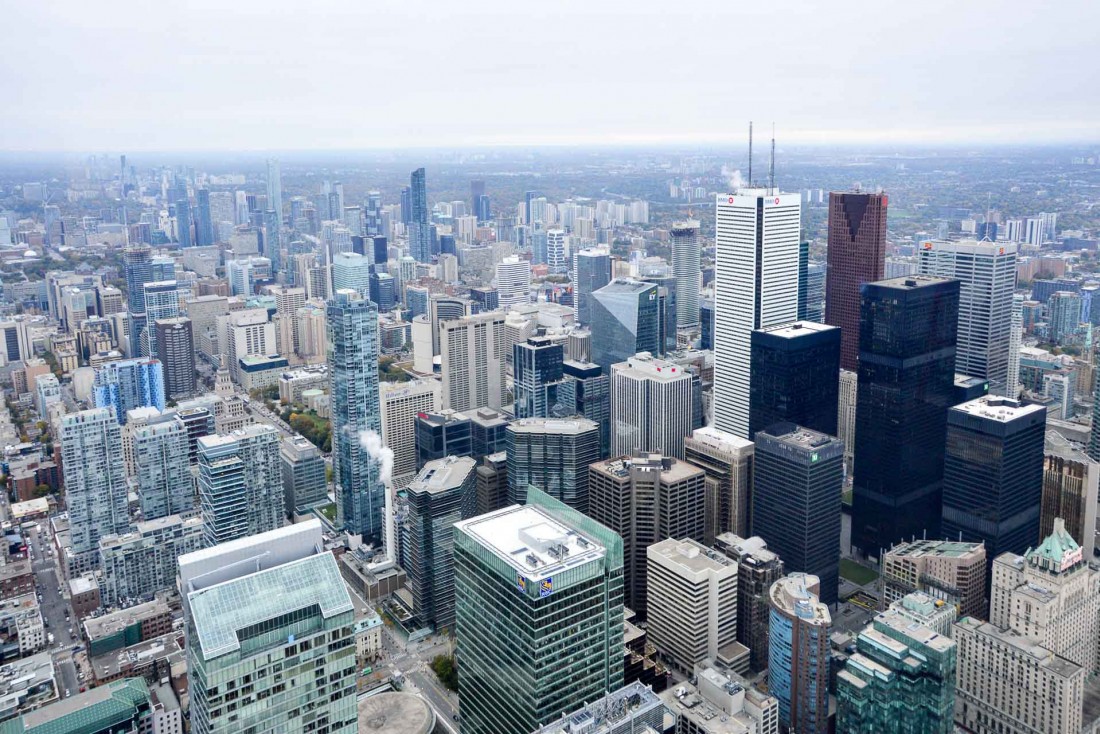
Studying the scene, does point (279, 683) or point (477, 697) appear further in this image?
point (477, 697)

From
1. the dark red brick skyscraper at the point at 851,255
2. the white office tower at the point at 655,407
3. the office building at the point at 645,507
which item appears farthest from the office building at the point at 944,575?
the dark red brick skyscraper at the point at 851,255

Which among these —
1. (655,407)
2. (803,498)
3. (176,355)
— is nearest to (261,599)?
(803,498)

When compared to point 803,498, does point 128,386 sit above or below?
above

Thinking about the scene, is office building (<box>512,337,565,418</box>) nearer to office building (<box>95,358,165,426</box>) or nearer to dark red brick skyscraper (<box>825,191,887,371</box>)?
dark red brick skyscraper (<box>825,191,887,371</box>)

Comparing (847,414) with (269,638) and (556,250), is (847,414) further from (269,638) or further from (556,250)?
(556,250)

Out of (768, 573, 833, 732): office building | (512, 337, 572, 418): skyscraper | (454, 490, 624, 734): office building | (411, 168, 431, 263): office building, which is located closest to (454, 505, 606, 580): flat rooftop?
(454, 490, 624, 734): office building

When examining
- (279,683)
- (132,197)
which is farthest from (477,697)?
(132,197)

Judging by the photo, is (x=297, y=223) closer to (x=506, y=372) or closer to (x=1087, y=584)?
(x=506, y=372)
